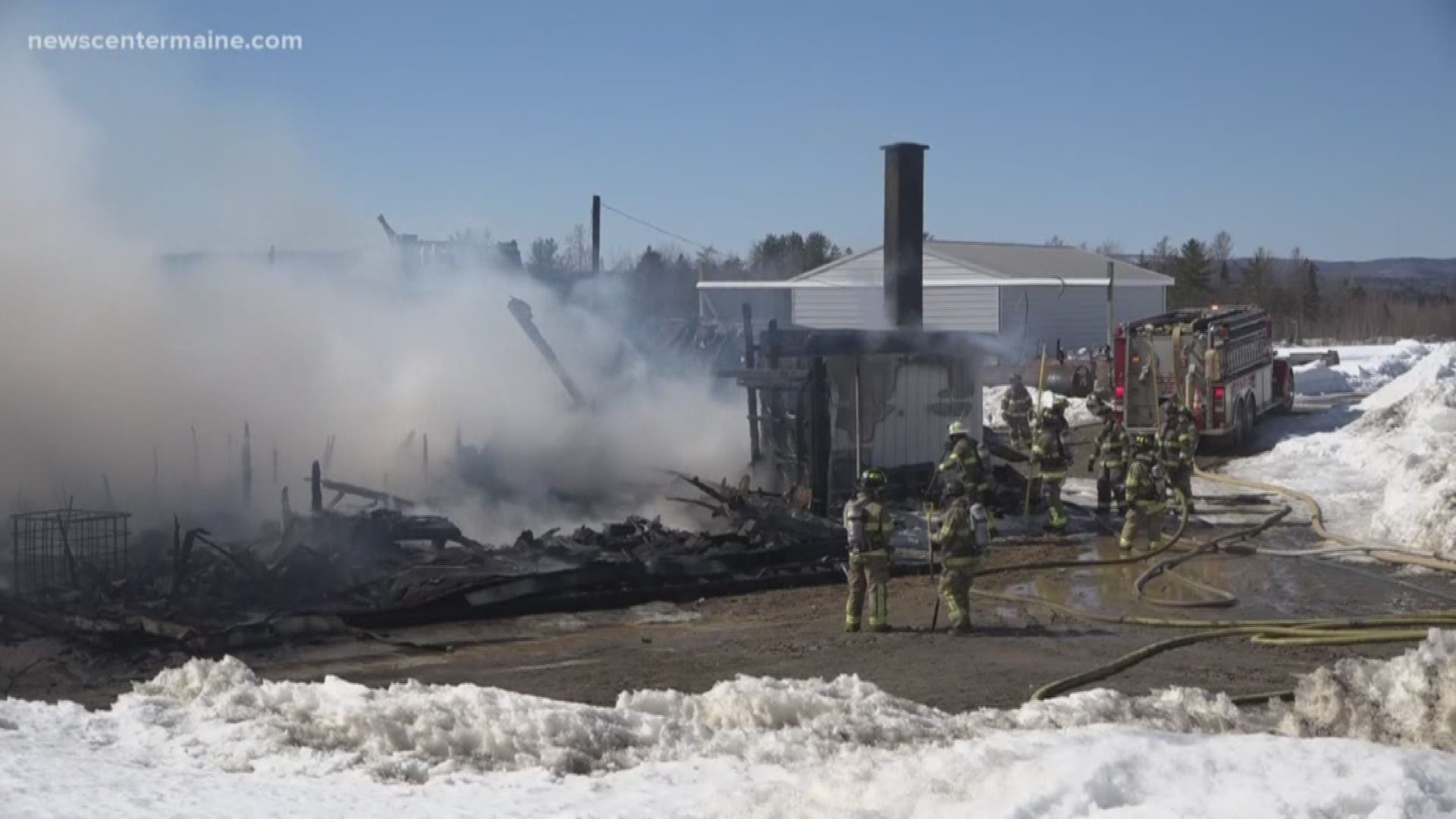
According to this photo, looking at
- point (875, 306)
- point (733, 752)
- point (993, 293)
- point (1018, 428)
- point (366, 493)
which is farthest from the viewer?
point (993, 293)

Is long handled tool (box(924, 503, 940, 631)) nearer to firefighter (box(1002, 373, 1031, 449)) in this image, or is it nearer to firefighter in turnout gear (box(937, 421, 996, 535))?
firefighter in turnout gear (box(937, 421, 996, 535))

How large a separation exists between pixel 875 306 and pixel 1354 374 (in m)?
13.6

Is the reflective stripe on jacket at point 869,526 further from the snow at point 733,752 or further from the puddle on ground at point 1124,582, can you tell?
the snow at point 733,752

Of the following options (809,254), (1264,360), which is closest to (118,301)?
(1264,360)

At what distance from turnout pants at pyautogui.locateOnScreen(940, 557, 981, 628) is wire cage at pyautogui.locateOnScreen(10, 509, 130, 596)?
7.53m

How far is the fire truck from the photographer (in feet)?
78.5

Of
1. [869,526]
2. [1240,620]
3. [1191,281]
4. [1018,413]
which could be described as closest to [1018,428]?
[1018,413]

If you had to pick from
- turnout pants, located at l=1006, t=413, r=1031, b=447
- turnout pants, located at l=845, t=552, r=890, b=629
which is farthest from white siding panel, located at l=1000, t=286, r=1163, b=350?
turnout pants, located at l=845, t=552, r=890, b=629

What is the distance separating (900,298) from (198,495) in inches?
456

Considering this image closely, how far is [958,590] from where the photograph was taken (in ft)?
39.6

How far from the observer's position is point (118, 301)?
63.0 feet

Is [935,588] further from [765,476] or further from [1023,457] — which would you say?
[1023,457]

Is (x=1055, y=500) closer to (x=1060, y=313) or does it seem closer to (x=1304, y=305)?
(x=1060, y=313)

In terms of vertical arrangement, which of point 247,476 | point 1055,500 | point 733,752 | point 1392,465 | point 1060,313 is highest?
point 1060,313
